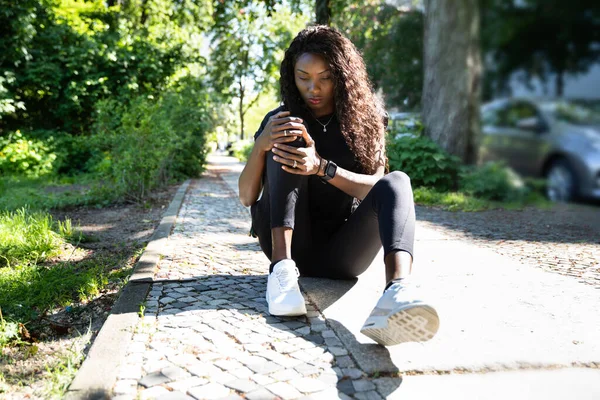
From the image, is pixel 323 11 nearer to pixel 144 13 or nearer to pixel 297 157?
pixel 297 157

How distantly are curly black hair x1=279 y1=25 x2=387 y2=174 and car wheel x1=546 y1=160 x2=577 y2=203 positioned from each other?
224 centimetres

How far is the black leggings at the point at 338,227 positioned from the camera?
2.21 meters

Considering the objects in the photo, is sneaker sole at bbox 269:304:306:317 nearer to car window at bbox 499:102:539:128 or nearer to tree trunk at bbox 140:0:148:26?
car window at bbox 499:102:539:128

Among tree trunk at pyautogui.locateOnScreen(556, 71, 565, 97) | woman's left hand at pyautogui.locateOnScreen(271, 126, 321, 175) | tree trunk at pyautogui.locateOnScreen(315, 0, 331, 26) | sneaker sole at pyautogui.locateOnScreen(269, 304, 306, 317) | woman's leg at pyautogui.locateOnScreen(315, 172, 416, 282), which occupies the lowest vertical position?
sneaker sole at pyautogui.locateOnScreen(269, 304, 306, 317)

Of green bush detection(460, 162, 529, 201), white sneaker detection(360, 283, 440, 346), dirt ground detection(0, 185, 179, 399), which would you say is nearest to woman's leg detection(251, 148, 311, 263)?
white sneaker detection(360, 283, 440, 346)

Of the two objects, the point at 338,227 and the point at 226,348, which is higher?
the point at 338,227

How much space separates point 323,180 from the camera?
259cm

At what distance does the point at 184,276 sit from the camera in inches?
121

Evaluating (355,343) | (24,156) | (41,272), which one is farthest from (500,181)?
(24,156)

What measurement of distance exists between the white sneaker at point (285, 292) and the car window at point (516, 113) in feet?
6.68

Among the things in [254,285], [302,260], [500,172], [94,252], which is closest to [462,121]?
[500,172]

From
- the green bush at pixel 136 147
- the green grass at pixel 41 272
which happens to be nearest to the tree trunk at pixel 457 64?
the green grass at pixel 41 272

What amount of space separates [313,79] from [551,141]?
2.33 metres

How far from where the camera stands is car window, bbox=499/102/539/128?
1.01 ft
